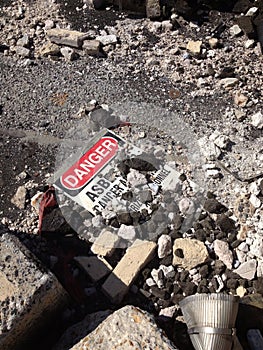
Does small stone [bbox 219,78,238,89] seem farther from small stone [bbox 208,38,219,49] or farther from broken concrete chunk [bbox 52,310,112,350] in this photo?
broken concrete chunk [bbox 52,310,112,350]

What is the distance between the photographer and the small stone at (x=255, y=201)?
3.47 m

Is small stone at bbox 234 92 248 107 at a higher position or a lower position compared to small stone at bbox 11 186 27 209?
lower

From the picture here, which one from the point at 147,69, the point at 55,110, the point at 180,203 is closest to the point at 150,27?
the point at 147,69

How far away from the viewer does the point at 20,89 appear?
4.15 metres

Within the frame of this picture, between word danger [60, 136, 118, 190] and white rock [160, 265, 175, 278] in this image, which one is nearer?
white rock [160, 265, 175, 278]

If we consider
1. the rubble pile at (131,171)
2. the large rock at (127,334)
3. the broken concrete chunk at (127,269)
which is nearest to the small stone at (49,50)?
the rubble pile at (131,171)

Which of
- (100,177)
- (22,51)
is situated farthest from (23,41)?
(100,177)

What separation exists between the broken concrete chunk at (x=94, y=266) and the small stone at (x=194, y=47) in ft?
5.77

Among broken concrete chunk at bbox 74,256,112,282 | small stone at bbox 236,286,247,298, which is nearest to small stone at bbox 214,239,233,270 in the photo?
small stone at bbox 236,286,247,298

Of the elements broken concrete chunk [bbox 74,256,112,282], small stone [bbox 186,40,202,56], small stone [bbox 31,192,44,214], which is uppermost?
small stone [bbox 186,40,202,56]

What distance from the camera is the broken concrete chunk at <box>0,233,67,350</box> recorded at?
8.82 ft

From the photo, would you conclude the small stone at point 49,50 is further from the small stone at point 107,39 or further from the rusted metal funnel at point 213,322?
the rusted metal funnel at point 213,322

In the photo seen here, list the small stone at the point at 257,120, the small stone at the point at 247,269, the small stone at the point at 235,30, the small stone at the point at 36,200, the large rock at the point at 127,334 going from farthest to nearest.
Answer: the small stone at the point at 235,30, the small stone at the point at 257,120, the small stone at the point at 36,200, the small stone at the point at 247,269, the large rock at the point at 127,334

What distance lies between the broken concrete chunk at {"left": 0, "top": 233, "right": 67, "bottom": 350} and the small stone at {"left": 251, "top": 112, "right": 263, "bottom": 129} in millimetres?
1742
